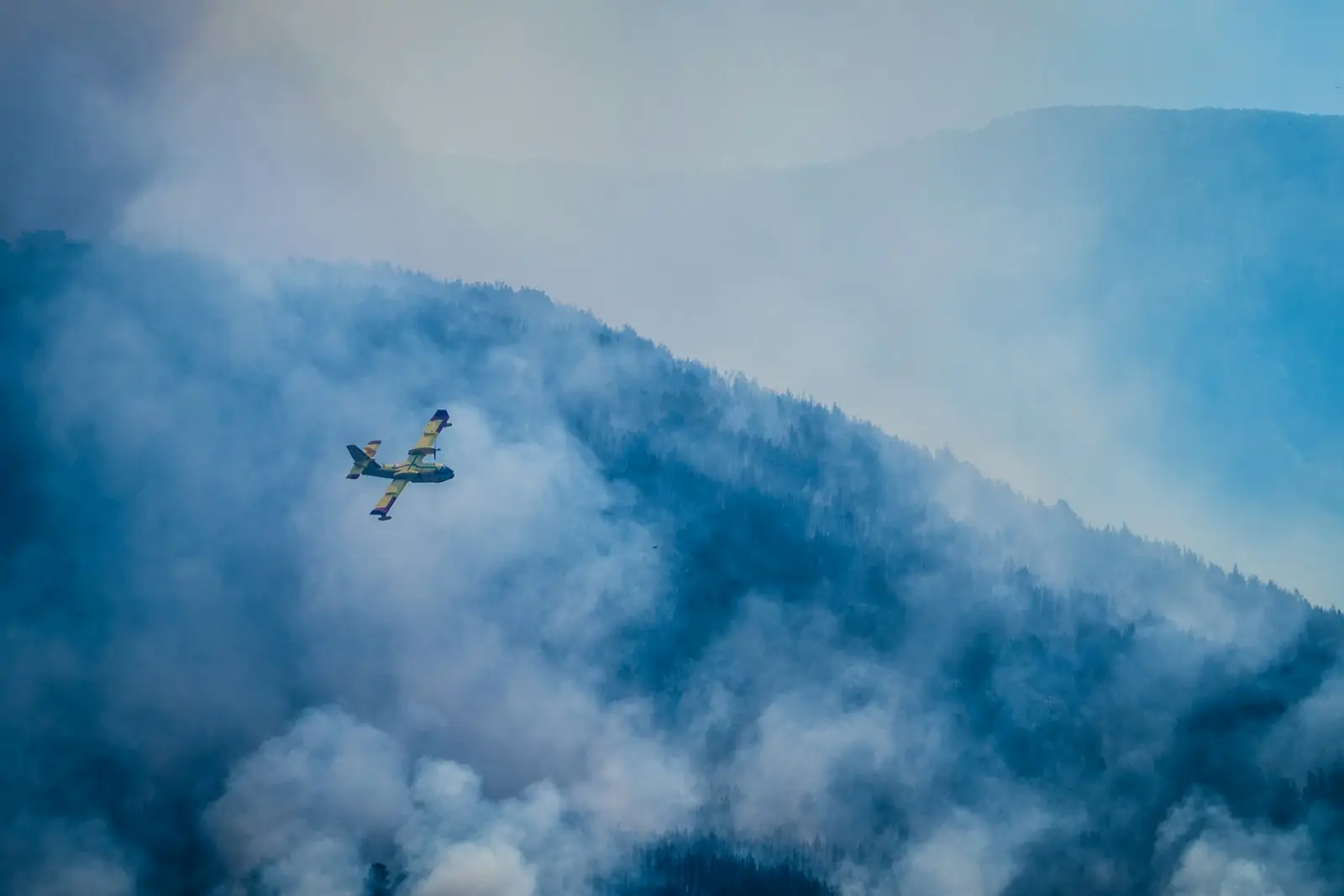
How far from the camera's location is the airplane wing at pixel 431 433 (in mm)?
48625

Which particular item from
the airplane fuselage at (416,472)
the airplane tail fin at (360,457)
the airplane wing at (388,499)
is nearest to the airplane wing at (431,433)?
the airplane fuselage at (416,472)

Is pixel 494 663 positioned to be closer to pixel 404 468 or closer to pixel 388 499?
pixel 388 499

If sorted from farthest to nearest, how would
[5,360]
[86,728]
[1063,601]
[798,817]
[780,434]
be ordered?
[780,434]
[1063,601]
[798,817]
[5,360]
[86,728]

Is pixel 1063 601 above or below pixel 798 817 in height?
above

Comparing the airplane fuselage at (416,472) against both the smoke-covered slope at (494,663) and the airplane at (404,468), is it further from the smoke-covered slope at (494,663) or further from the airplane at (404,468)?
the smoke-covered slope at (494,663)

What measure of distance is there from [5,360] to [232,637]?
52.1ft

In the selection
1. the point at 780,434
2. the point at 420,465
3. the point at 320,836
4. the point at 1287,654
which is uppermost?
the point at 780,434

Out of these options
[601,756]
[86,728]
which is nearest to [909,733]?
[601,756]

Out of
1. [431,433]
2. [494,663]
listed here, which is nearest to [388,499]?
[431,433]

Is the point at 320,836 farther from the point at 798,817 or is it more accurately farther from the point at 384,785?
the point at 798,817

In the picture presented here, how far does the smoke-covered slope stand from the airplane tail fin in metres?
1.12

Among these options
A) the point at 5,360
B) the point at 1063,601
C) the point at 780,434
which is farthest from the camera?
the point at 780,434

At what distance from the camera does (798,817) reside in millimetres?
51281

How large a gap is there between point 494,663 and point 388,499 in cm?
886
